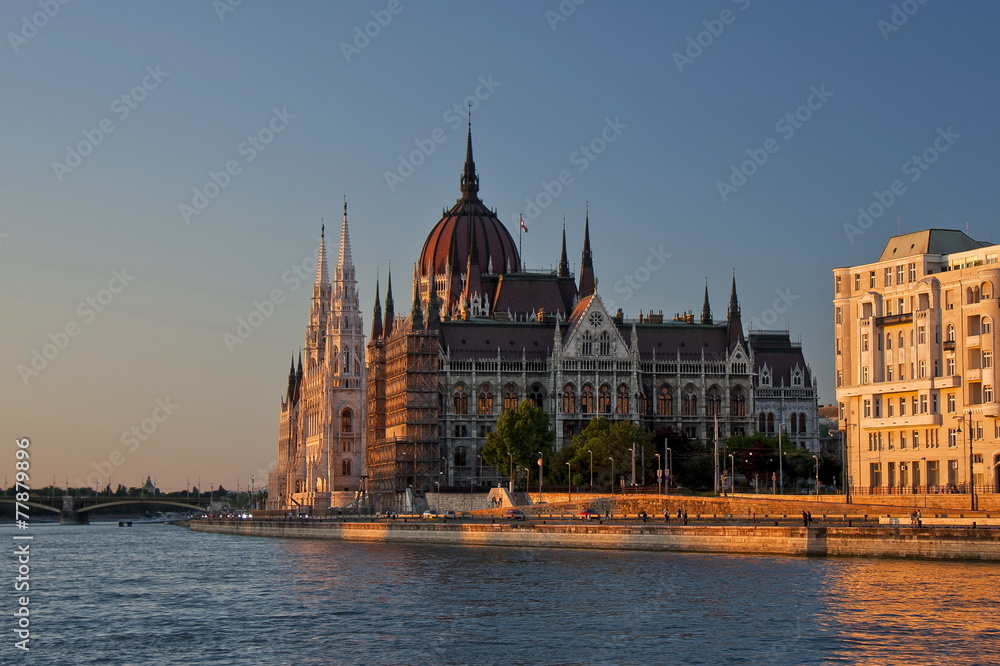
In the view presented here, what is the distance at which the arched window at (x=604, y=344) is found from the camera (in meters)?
167

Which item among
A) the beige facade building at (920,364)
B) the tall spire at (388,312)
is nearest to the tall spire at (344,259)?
the tall spire at (388,312)

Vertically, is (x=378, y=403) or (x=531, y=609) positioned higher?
(x=378, y=403)

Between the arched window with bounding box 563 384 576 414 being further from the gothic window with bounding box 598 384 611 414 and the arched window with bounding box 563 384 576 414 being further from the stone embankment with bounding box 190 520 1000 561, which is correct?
the stone embankment with bounding box 190 520 1000 561

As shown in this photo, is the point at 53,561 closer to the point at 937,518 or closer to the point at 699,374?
the point at 937,518

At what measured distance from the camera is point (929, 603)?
53156 mm

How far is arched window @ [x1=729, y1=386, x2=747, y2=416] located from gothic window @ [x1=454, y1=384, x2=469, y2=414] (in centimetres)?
3039

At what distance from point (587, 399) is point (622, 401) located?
3858 mm

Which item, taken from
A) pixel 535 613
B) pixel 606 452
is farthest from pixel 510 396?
pixel 535 613

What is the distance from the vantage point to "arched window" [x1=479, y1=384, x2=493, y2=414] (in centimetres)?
16425

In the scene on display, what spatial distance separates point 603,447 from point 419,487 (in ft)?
70.8

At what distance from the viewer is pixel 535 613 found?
55.6 meters

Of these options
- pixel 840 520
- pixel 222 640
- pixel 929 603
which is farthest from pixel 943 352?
pixel 222 640

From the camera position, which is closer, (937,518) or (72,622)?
(72,622)

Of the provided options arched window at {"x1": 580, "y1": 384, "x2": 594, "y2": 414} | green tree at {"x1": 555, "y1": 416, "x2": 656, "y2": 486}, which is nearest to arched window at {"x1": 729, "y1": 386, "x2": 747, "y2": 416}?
arched window at {"x1": 580, "y1": 384, "x2": 594, "y2": 414}
